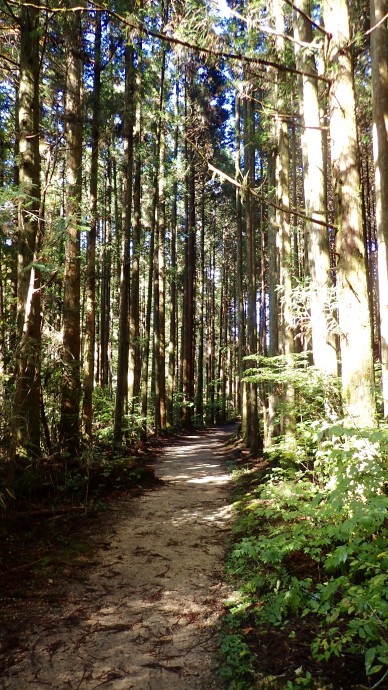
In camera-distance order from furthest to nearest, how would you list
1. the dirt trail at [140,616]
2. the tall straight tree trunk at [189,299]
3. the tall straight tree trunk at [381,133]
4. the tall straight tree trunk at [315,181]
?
the tall straight tree trunk at [189,299] < the tall straight tree trunk at [381,133] < the tall straight tree trunk at [315,181] < the dirt trail at [140,616]

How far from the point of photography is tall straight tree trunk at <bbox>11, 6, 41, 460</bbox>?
5.75 meters

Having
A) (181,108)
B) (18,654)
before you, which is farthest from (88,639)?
(181,108)

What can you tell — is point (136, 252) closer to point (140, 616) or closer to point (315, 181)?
point (315, 181)

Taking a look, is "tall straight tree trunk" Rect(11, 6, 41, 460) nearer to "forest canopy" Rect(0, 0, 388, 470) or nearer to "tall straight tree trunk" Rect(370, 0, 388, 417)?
"forest canopy" Rect(0, 0, 388, 470)

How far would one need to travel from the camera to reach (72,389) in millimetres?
8164

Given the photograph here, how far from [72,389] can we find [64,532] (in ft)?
9.89

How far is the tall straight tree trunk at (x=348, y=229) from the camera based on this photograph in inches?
174

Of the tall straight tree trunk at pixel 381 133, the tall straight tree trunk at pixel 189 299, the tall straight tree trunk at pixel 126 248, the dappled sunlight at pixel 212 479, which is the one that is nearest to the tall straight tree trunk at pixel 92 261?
the tall straight tree trunk at pixel 126 248

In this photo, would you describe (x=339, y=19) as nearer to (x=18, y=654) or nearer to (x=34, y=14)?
(x=34, y=14)

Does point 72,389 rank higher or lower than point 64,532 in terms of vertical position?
higher

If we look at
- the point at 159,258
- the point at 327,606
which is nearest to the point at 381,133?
the point at 327,606

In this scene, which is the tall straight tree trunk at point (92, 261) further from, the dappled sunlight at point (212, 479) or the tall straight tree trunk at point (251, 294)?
the tall straight tree trunk at point (251, 294)

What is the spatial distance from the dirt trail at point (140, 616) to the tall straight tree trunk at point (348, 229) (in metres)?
2.55

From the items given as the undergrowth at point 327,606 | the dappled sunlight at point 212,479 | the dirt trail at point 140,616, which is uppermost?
the undergrowth at point 327,606
